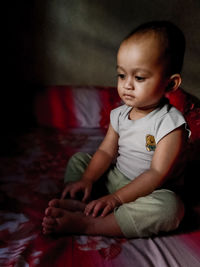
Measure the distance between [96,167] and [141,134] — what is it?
22 cm

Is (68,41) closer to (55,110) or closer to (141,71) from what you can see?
(55,110)

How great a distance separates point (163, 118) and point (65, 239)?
0.48 metres

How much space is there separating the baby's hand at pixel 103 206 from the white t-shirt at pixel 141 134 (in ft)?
0.58

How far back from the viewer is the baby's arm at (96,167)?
85 centimetres

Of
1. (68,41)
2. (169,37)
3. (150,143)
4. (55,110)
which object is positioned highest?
(169,37)

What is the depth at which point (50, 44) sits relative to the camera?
1.80 meters

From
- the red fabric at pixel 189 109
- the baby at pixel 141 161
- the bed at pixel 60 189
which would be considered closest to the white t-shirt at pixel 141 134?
the baby at pixel 141 161

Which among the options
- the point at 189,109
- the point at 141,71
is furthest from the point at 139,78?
the point at 189,109

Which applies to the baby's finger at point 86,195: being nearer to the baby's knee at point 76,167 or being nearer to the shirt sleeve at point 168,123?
the baby's knee at point 76,167

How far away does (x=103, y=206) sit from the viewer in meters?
0.73

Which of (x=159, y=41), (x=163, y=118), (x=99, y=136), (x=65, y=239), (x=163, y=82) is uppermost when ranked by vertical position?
(x=159, y=41)

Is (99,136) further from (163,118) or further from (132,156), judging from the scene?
→ (163,118)

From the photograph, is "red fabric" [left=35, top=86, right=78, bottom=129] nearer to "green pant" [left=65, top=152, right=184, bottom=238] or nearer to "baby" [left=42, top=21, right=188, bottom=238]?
"baby" [left=42, top=21, right=188, bottom=238]

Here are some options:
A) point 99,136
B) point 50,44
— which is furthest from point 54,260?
point 50,44
